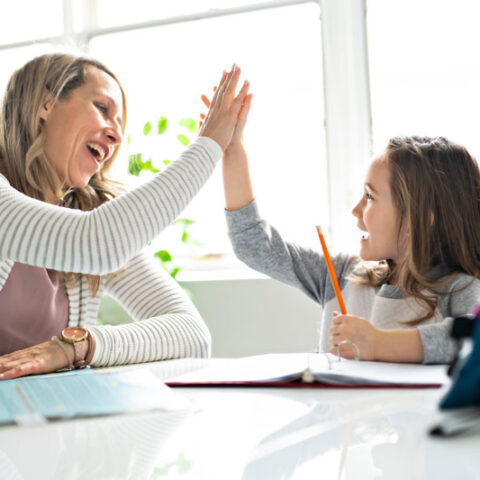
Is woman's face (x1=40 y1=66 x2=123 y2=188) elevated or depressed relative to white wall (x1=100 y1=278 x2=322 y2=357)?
elevated

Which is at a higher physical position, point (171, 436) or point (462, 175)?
point (462, 175)

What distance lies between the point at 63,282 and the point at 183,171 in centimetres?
42

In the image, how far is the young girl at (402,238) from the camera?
111 centimetres

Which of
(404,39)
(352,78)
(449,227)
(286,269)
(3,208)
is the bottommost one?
(286,269)

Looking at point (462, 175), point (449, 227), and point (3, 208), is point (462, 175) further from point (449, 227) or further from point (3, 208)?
point (3, 208)

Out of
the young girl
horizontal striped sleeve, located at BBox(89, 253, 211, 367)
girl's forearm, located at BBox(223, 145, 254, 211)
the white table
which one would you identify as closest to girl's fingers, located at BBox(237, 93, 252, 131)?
the young girl

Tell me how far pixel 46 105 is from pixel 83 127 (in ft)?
0.29

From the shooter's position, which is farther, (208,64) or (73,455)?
(208,64)

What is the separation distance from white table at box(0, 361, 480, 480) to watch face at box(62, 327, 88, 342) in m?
0.37

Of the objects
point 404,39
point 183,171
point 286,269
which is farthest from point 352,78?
point 183,171

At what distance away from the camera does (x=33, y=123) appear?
1.27 meters

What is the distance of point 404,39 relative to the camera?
2.24 m

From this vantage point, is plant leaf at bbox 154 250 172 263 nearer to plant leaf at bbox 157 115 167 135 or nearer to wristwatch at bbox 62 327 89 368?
plant leaf at bbox 157 115 167 135

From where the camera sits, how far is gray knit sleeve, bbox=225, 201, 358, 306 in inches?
53.7
